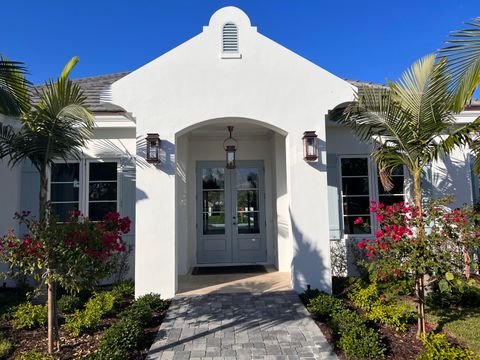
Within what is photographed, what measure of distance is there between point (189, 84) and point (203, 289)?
13.6 feet

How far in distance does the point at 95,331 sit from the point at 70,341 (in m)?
0.36

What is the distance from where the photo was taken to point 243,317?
5332 millimetres

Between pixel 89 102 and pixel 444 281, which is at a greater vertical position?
pixel 89 102

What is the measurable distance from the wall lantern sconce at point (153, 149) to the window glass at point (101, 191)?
7.31 ft

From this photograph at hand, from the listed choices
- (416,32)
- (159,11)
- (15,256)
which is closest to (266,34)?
(159,11)

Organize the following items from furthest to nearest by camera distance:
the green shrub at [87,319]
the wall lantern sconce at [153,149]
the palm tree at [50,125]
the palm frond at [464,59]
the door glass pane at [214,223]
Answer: the door glass pane at [214,223]
the wall lantern sconce at [153,149]
the green shrub at [87,319]
the palm tree at [50,125]
the palm frond at [464,59]

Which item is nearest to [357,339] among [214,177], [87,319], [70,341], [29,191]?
[87,319]

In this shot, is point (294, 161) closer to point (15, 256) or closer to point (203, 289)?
point (203, 289)

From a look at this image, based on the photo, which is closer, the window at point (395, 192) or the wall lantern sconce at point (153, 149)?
the wall lantern sconce at point (153, 149)

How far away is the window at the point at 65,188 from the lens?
315 inches

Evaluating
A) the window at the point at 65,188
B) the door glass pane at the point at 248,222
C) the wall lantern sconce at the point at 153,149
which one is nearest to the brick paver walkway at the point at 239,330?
the wall lantern sconce at the point at 153,149

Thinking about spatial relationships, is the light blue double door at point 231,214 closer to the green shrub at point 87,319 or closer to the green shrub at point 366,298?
the green shrub at point 366,298

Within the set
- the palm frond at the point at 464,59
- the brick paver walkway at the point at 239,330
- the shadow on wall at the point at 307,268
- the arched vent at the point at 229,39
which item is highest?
the arched vent at the point at 229,39

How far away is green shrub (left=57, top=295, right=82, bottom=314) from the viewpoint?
5.80 m
